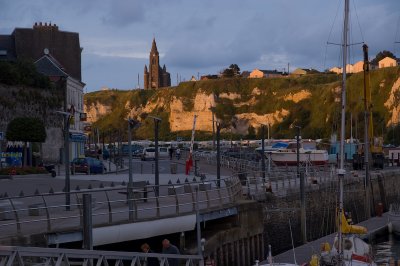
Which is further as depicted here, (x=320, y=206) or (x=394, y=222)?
(x=320, y=206)

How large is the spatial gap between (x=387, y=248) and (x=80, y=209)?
72.7 feet

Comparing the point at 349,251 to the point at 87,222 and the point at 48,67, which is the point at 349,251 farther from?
the point at 48,67

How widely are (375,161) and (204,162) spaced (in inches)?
703

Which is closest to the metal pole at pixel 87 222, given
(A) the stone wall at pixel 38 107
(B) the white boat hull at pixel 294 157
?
(A) the stone wall at pixel 38 107

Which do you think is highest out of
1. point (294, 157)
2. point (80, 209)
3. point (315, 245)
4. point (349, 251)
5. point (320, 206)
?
point (294, 157)

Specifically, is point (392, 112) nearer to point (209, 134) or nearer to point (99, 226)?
point (209, 134)

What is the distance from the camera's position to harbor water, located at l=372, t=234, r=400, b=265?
36.6 meters

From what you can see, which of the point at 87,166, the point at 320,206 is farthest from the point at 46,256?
the point at 87,166

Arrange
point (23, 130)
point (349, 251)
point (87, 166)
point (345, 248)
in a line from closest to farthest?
point (349, 251) < point (345, 248) < point (23, 130) < point (87, 166)

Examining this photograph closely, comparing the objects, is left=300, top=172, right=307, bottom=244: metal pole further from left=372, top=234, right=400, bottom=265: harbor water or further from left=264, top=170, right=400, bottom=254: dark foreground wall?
left=372, top=234, right=400, bottom=265: harbor water

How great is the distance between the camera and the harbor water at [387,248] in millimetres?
36562

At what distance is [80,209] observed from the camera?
2228cm

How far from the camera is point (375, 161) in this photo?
7600 cm

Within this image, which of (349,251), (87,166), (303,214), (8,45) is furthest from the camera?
(8,45)
